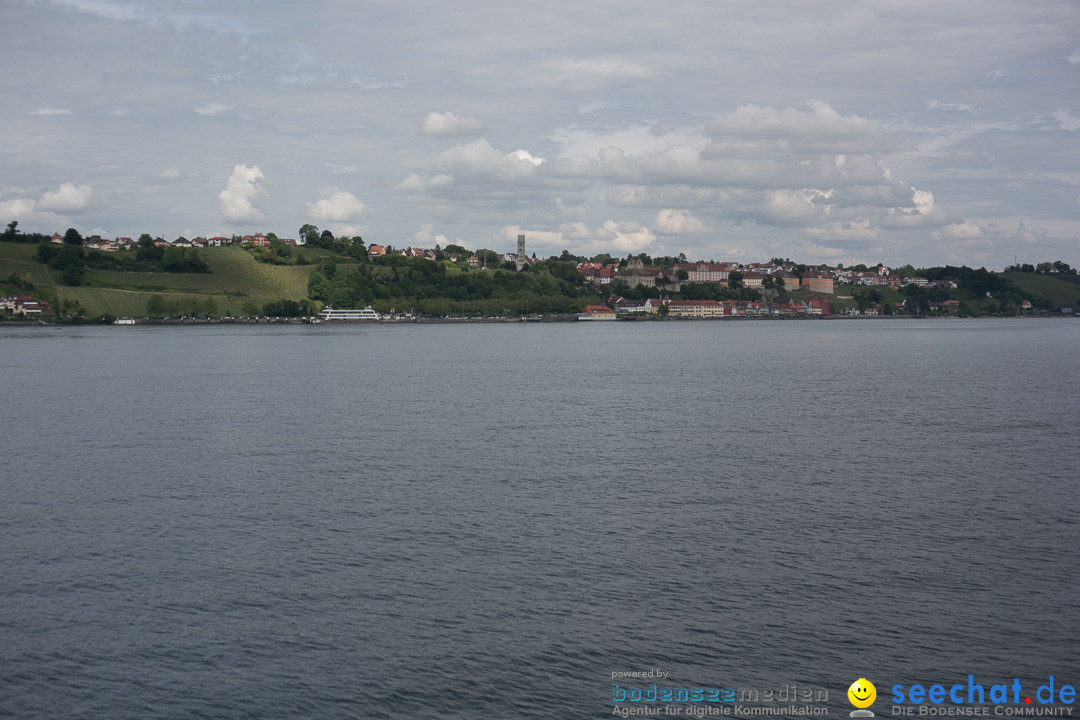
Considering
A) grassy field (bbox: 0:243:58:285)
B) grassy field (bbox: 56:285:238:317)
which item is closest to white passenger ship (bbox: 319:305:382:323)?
grassy field (bbox: 56:285:238:317)

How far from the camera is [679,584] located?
1667cm

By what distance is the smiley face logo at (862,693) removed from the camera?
12.4m

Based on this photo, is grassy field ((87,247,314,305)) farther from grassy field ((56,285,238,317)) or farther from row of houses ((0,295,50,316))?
row of houses ((0,295,50,316))

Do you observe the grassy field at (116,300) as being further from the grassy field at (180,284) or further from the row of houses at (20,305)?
the row of houses at (20,305)

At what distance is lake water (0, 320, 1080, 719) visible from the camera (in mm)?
13281

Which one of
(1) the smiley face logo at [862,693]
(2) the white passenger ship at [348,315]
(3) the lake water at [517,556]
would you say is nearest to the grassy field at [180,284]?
(2) the white passenger ship at [348,315]

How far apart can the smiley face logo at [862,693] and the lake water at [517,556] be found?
0.15 m

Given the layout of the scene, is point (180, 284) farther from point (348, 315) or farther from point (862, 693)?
point (862, 693)

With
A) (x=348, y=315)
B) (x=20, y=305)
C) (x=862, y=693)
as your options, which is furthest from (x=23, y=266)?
(x=862, y=693)

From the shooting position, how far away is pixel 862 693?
1260cm

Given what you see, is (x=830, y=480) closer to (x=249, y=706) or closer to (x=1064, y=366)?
(x=249, y=706)

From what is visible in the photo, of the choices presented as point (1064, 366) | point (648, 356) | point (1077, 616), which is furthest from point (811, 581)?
point (648, 356)

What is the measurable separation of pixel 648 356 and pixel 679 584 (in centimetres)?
6561

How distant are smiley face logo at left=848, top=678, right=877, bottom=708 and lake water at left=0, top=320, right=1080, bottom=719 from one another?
15cm
